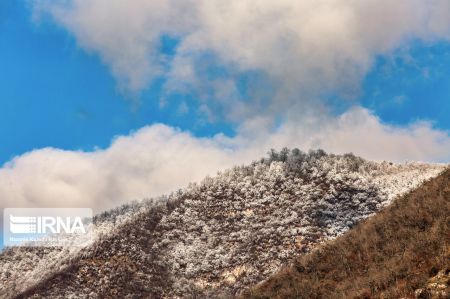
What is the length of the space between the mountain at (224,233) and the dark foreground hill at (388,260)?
6609cm

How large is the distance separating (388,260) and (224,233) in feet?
336

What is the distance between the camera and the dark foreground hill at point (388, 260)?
651 inches

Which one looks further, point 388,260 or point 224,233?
point 224,233

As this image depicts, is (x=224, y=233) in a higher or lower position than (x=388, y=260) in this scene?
higher

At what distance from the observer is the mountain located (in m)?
103

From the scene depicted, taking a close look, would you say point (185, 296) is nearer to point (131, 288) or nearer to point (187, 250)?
point (131, 288)

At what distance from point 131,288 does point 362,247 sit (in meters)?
85.8

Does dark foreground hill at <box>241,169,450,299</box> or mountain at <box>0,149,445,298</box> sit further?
mountain at <box>0,149,445,298</box>

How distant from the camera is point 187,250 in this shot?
117 metres

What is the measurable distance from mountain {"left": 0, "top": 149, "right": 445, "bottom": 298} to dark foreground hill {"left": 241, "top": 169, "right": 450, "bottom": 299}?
2602 inches

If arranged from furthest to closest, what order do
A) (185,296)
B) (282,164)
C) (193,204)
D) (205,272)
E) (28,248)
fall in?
(28,248)
(282,164)
(193,204)
(205,272)
(185,296)

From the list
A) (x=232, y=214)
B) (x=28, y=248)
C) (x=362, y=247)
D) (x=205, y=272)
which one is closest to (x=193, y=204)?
(x=232, y=214)

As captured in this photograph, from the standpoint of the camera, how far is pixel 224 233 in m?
121

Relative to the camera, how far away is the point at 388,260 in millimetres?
19875
